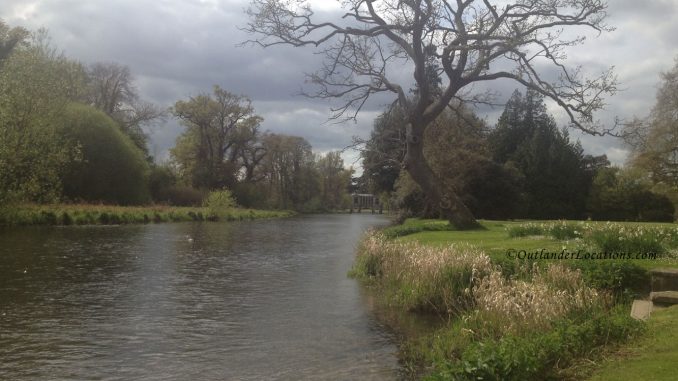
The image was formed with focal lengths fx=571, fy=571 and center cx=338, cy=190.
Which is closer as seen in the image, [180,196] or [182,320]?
[182,320]

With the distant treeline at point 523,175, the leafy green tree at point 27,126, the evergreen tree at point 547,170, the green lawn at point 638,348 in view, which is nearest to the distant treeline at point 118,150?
the leafy green tree at point 27,126

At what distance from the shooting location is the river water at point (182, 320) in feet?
28.1

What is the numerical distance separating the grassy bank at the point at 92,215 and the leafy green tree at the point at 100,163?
551 centimetres

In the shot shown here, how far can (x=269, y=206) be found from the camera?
298ft

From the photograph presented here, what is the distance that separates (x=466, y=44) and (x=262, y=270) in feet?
40.9

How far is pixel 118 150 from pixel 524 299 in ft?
174

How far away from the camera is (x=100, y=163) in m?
54.1

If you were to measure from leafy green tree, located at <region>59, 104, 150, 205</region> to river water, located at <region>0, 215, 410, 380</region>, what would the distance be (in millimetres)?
32170

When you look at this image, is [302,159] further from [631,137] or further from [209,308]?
[209,308]

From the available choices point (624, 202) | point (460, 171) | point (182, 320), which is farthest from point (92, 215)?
point (624, 202)

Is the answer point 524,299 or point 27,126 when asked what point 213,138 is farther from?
point 524,299

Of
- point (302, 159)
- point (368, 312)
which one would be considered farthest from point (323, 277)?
point (302, 159)

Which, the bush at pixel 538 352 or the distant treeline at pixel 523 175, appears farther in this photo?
the distant treeline at pixel 523 175

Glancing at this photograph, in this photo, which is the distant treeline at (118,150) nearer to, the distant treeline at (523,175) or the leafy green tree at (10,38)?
the leafy green tree at (10,38)
